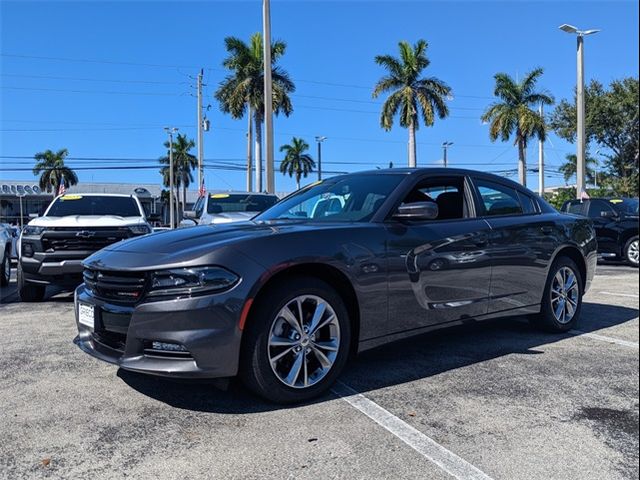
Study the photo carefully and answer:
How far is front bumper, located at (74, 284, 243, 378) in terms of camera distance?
10.6 feet

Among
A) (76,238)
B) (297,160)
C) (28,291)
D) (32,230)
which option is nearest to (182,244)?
(76,238)

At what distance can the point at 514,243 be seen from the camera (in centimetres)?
492

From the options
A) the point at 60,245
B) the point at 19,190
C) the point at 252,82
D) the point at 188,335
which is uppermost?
the point at 252,82

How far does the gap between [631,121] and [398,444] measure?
33.0 meters

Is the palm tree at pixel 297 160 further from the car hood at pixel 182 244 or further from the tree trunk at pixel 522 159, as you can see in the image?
the car hood at pixel 182 244

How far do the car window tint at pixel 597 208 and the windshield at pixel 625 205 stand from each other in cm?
17

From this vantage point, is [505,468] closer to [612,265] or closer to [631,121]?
[612,265]

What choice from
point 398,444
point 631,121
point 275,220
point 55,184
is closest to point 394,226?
point 275,220

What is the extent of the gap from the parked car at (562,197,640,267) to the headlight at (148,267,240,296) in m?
12.7

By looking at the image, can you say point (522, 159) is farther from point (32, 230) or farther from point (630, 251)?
point (32, 230)

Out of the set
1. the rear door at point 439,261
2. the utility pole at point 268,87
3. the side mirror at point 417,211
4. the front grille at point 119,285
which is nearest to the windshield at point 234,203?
the utility pole at point 268,87

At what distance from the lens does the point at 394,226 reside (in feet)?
13.4

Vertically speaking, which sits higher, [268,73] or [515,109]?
[515,109]

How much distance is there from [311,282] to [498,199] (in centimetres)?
238
